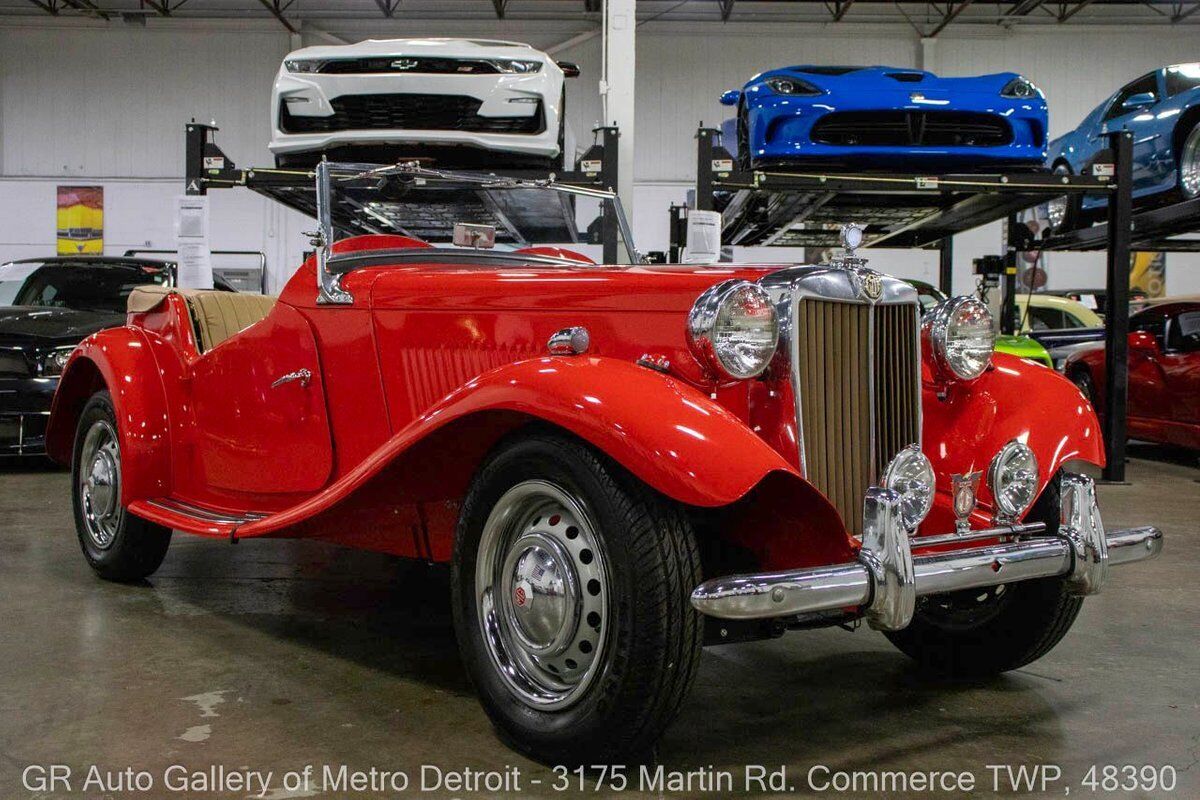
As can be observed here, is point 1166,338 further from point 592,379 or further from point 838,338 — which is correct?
point 592,379

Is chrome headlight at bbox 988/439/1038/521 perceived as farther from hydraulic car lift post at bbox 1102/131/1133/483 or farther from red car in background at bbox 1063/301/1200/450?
red car in background at bbox 1063/301/1200/450

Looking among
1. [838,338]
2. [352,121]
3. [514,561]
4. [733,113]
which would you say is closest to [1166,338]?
[352,121]

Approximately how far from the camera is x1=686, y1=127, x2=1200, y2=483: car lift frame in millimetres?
6375

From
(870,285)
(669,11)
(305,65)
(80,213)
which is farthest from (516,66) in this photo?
(80,213)

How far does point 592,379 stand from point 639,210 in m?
16.4

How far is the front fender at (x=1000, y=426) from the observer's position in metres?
2.74

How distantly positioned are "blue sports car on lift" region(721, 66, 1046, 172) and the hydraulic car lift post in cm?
96

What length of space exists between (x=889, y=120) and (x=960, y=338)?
12.9ft

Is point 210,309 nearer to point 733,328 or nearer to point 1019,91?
point 733,328

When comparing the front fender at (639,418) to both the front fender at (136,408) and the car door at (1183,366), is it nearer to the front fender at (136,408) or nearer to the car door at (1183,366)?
the front fender at (136,408)

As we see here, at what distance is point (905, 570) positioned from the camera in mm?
2096

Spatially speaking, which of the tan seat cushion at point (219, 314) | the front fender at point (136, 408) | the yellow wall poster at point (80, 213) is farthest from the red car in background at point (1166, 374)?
the yellow wall poster at point (80, 213)

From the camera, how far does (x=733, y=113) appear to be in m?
17.6

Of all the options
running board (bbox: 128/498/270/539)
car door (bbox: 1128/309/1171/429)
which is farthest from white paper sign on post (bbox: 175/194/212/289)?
car door (bbox: 1128/309/1171/429)
